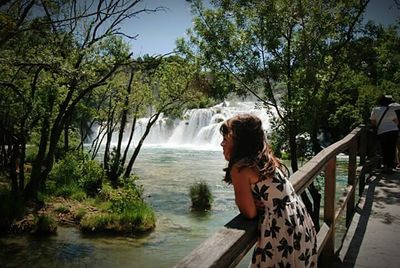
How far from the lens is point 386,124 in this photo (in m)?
8.40

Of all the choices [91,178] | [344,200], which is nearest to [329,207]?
[344,200]

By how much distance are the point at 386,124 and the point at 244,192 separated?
6.96m

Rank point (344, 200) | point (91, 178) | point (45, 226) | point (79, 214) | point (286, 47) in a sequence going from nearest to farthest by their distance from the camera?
point (344, 200) < point (286, 47) < point (45, 226) < point (79, 214) < point (91, 178)

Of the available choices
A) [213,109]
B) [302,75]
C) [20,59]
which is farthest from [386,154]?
[213,109]

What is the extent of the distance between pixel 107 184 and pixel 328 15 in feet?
38.2

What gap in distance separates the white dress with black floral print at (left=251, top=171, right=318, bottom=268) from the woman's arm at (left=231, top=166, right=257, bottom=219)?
7cm

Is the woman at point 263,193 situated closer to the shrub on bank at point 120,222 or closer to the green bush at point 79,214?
the shrub on bank at point 120,222

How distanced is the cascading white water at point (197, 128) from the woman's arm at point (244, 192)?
34.7 metres

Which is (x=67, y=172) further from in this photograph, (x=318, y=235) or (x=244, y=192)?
(x=244, y=192)

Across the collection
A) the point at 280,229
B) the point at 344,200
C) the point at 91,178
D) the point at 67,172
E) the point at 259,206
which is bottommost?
the point at 91,178

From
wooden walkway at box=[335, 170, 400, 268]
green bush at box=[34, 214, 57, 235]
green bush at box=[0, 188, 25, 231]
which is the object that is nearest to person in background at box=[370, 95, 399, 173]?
wooden walkway at box=[335, 170, 400, 268]

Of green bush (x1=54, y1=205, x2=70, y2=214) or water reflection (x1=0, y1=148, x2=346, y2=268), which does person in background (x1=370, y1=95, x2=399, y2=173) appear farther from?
green bush (x1=54, y1=205, x2=70, y2=214)

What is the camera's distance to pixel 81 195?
636 inches

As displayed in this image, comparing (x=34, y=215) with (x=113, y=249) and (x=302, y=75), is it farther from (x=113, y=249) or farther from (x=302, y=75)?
(x=302, y=75)
